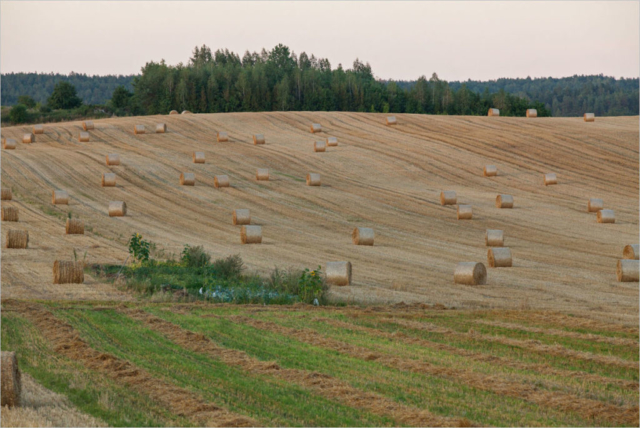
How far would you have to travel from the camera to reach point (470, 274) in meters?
21.1

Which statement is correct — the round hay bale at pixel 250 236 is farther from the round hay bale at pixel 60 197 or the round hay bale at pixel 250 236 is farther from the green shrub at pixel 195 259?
the round hay bale at pixel 60 197

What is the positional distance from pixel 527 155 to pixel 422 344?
117 feet

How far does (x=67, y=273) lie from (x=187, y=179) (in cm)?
1983

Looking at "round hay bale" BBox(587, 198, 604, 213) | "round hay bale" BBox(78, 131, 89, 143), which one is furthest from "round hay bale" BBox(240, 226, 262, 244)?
"round hay bale" BBox(78, 131, 89, 143)

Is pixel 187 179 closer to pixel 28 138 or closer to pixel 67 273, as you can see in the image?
pixel 28 138

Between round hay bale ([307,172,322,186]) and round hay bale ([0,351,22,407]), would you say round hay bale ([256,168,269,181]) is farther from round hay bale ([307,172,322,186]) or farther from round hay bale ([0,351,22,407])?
round hay bale ([0,351,22,407])

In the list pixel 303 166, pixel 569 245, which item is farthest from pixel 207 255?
pixel 303 166

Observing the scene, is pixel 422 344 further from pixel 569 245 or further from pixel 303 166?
pixel 303 166

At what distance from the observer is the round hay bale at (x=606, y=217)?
33.6 metres

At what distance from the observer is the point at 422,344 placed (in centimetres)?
1393

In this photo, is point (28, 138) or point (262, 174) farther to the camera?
point (28, 138)

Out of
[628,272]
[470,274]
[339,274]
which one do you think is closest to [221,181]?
[339,274]

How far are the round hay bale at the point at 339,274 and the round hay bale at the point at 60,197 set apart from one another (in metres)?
17.4

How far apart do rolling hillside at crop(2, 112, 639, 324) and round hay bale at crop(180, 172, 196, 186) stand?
0.52 meters
